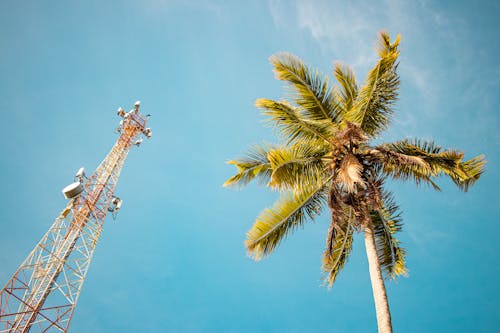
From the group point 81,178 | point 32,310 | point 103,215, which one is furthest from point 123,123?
point 32,310

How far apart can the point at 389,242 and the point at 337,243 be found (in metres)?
1.65

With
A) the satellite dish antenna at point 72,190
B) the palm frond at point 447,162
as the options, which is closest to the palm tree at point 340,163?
the palm frond at point 447,162

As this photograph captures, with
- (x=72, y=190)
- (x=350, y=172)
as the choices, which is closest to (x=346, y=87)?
(x=350, y=172)

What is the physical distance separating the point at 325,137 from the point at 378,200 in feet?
8.30

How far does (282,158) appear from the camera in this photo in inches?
380

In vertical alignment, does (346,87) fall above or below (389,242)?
above

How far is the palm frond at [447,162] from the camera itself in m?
8.70

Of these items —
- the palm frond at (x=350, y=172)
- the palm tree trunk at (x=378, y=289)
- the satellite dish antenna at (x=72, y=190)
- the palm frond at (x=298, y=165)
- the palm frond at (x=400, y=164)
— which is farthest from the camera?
the satellite dish antenna at (x=72, y=190)

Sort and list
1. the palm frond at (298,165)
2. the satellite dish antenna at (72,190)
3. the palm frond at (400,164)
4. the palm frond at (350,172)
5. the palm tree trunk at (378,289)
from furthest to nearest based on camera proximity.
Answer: the satellite dish antenna at (72,190), the palm frond at (298,165), the palm frond at (400,164), the palm frond at (350,172), the palm tree trunk at (378,289)

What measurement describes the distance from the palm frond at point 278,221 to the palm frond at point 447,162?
2.67 meters

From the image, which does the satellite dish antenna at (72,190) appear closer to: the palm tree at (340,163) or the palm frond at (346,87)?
the palm tree at (340,163)

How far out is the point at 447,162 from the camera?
8.86m

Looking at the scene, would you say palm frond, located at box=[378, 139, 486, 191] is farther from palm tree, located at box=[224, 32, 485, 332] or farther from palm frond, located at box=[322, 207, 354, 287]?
palm frond, located at box=[322, 207, 354, 287]

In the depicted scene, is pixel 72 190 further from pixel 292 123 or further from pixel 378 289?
pixel 378 289
